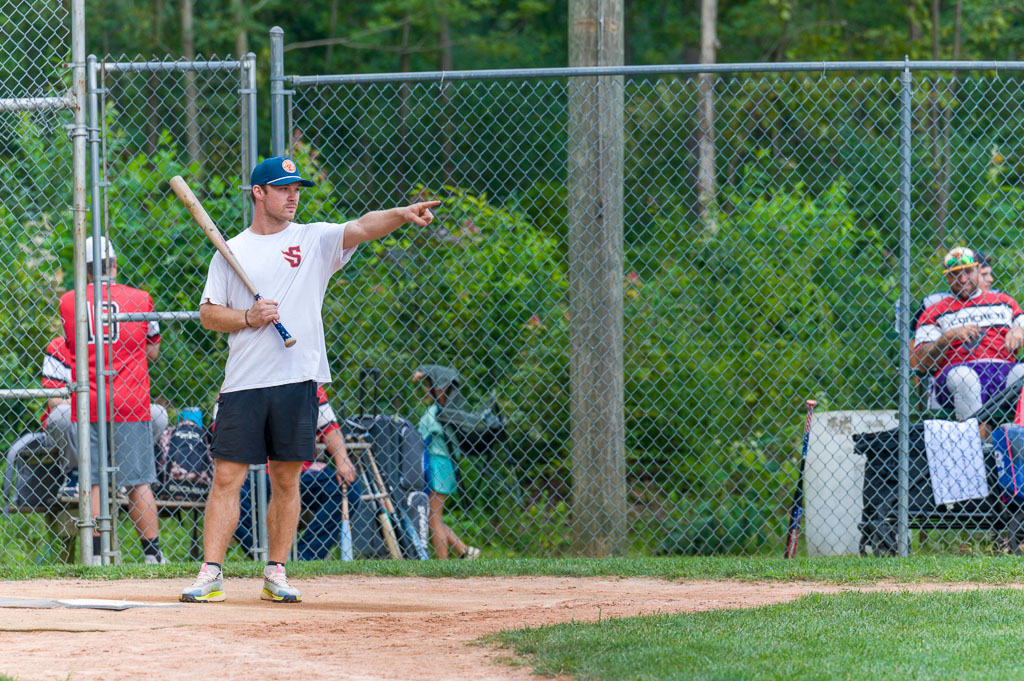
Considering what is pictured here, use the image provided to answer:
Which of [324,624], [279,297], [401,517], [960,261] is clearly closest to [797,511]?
[960,261]

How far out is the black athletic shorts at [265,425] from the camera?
520 cm

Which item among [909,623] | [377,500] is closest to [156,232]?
[377,500]

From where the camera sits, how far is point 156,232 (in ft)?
26.4

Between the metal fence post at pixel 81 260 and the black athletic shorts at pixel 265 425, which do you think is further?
the metal fence post at pixel 81 260

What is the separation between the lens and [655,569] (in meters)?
6.17

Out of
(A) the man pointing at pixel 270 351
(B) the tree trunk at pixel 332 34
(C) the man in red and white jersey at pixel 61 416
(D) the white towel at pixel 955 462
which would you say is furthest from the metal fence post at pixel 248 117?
(B) the tree trunk at pixel 332 34

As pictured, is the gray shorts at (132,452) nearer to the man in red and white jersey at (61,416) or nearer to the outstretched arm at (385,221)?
the man in red and white jersey at (61,416)

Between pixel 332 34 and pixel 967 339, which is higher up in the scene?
pixel 332 34

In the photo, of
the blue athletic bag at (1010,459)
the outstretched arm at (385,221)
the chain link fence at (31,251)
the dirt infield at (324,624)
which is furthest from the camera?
the chain link fence at (31,251)

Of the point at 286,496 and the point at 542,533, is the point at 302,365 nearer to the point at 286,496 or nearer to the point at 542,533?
the point at 286,496

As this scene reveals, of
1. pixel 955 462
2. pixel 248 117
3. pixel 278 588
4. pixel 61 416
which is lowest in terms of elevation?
pixel 278 588

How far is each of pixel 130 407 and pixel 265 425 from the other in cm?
181

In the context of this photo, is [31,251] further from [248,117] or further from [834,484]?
[834,484]

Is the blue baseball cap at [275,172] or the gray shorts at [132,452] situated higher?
the blue baseball cap at [275,172]
